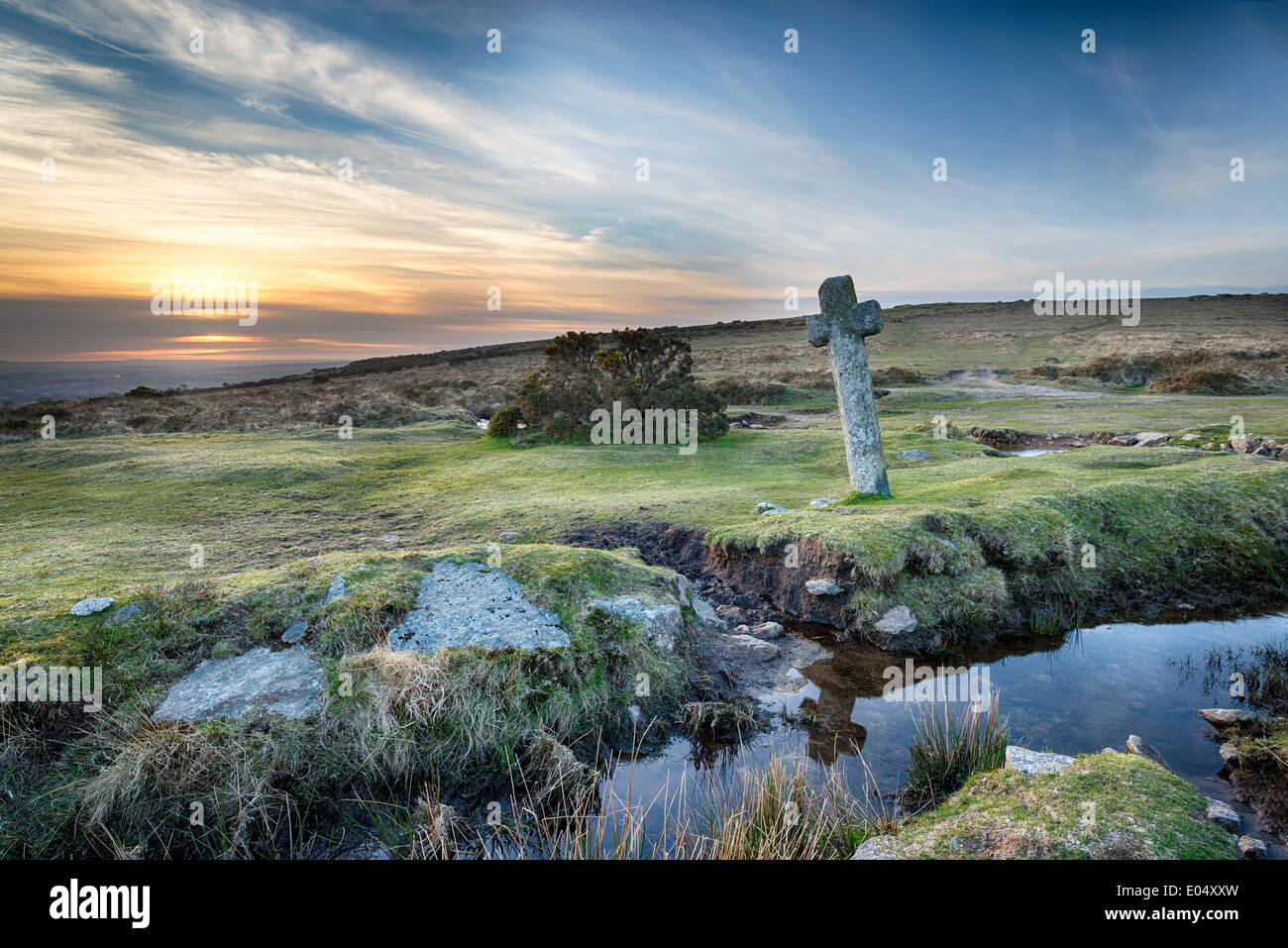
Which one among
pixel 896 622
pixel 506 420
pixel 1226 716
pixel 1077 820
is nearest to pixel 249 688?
pixel 1077 820

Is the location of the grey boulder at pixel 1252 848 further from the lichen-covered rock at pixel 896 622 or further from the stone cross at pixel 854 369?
the stone cross at pixel 854 369

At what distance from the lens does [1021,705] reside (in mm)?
7164

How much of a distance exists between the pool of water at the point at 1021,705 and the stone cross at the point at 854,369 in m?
5.27

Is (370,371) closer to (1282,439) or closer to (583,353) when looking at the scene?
(583,353)

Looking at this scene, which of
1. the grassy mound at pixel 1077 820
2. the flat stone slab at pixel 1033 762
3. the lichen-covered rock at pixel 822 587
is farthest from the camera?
the lichen-covered rock at pixel 822 587

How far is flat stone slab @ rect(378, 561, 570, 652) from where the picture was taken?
7.04m

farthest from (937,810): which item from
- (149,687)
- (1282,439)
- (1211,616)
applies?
(1282,439)

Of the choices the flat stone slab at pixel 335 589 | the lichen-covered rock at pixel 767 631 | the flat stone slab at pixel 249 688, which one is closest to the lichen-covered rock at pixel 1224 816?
the lichen-covered rock at pixel 767 631

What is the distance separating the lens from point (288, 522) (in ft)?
46.1

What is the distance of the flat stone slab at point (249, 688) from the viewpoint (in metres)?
5.89

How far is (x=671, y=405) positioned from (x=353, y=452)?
12091 mm

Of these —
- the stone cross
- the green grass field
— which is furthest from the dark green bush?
the stone cross

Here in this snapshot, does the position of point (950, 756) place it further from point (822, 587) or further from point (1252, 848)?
point (822, 587)

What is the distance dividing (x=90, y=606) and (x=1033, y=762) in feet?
32.4
